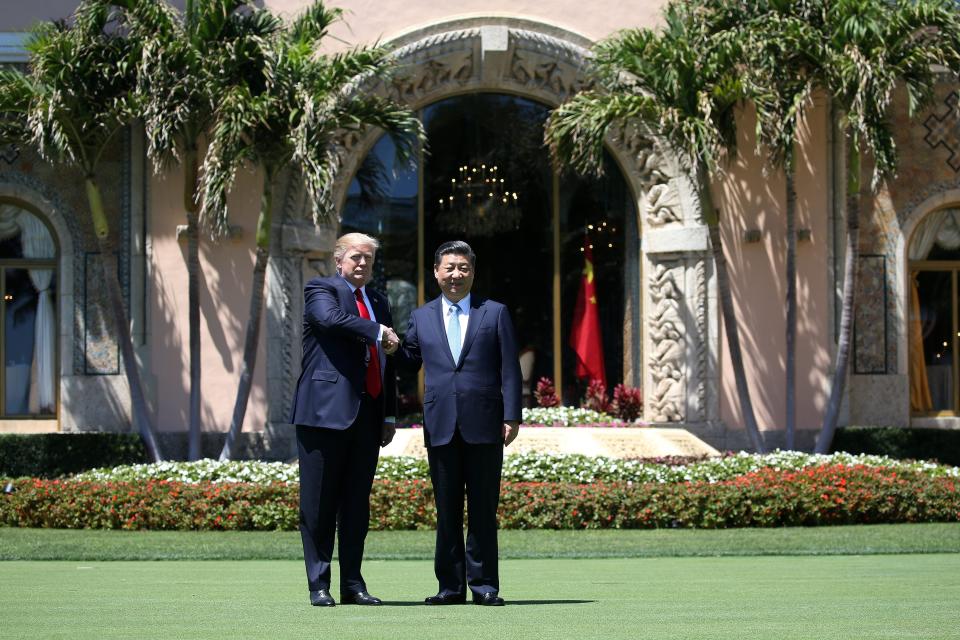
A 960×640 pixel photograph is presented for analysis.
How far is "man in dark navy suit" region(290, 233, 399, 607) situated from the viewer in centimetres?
729

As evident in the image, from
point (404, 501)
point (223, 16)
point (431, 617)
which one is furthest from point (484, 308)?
point (223, 16)

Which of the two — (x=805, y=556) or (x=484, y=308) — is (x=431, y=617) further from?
(x=805, y=556)

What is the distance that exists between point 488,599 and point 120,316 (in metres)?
12.1

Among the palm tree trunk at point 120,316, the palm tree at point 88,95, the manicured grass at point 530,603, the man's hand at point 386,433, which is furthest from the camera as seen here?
the palm tree trunk at point 120,316

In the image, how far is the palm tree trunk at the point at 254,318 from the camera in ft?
59.2

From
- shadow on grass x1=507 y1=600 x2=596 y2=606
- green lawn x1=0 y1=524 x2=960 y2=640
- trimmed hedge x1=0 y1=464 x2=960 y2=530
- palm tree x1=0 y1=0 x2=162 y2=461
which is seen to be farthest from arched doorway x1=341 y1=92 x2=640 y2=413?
shadow on grass x1=507 y1=600 x2=596 y2=606

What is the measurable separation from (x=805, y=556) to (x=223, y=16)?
1009 cm

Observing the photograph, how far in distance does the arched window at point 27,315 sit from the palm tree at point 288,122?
2852 millimetres

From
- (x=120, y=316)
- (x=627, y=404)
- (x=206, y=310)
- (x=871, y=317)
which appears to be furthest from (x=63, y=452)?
(x=871, y=317)

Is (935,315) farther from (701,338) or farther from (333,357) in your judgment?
(333,357)

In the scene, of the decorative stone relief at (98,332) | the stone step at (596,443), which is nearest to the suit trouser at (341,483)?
the stone step at (596,443)

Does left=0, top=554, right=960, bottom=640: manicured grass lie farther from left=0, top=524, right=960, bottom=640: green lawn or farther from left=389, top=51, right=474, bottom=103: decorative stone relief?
left=389, top=51, right=474, bottom=103: decorative stone relief

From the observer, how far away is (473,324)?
7508mm

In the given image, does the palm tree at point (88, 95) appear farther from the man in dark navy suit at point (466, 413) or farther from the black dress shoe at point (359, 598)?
the black dress shoe at point (359, 598)
